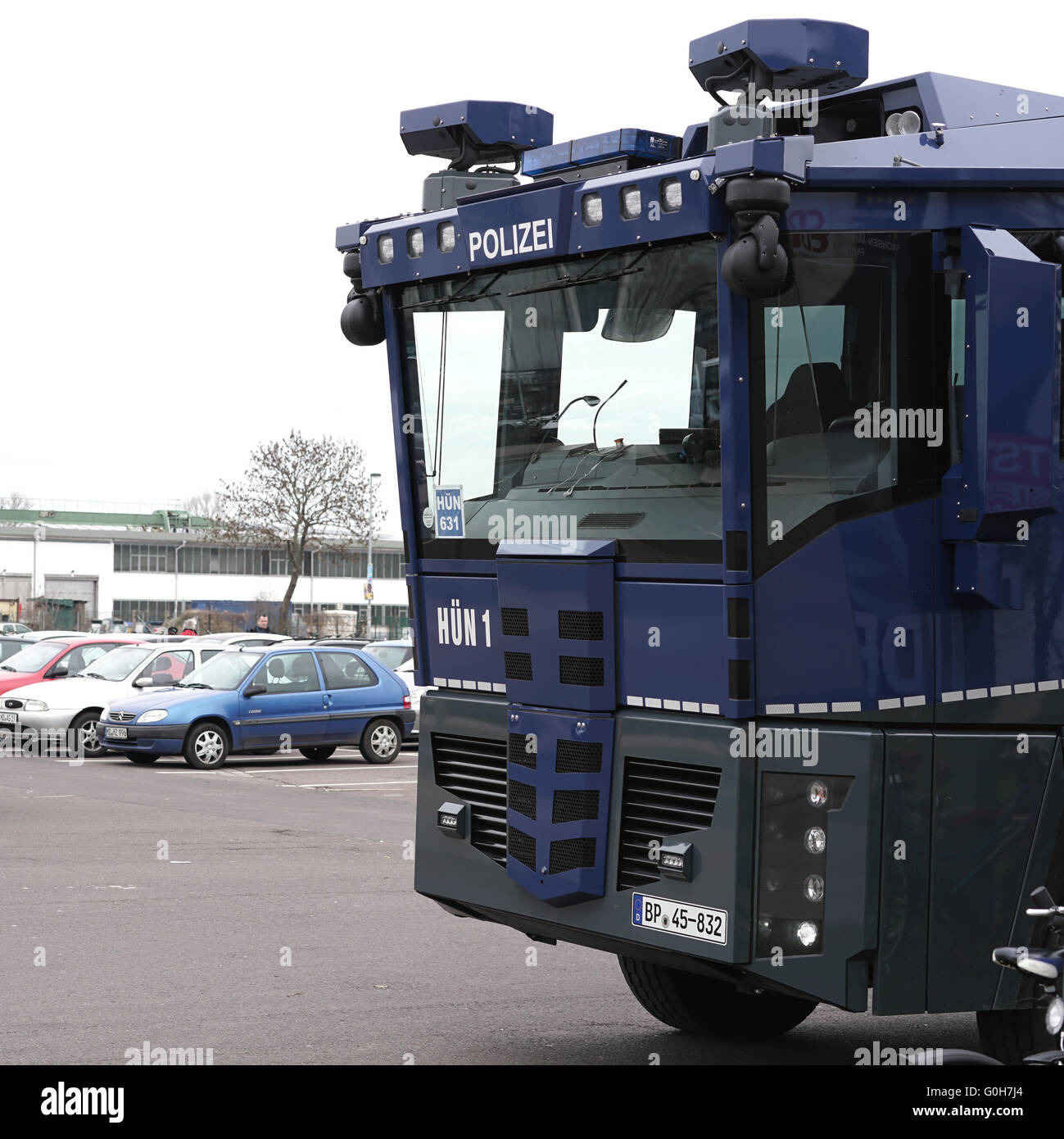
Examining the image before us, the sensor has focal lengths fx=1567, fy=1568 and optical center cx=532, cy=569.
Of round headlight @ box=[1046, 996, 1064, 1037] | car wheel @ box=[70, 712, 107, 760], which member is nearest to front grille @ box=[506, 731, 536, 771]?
round headlight @ box=[1046, 996, 1064, 1037]

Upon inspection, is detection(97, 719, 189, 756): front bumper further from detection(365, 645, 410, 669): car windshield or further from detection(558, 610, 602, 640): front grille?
detection(558, 610, 602, 640): front grille

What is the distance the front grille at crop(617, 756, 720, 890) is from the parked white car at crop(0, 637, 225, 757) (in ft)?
56.5

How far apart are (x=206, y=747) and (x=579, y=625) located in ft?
51.7

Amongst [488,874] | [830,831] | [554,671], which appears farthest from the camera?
[488,874]

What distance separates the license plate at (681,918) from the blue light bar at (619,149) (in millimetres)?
2708

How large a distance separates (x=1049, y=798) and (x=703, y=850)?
48.7 inches

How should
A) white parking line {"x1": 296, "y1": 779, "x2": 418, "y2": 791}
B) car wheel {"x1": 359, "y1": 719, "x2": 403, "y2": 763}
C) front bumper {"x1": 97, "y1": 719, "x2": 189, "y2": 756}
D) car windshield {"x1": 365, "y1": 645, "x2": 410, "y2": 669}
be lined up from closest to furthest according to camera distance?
1. white parking line {"x1": 296, "y1": 779, "x2": 418, "y2": 791}
2. front bumper {"x1": 97, "y1": 719, "x2": 189, "y2": 756}
3. car wheel {"x1": 359, "y1": 719, "x2": 403, "y2": 763}
4. car windshield {"x1": 365, "y1": 645, "x2": 410, "y2": 669}

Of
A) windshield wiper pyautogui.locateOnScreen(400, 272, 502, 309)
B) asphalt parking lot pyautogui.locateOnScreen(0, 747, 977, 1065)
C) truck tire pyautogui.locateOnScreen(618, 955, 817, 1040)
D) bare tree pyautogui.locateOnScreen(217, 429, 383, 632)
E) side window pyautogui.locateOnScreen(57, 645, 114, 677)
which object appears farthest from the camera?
bare tree pyautogui.locateOnScreen(217, 429, 383, 632)

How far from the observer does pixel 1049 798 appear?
5.51 meters

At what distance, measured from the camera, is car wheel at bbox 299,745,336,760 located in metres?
22.5

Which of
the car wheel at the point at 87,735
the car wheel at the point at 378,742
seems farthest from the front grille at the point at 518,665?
the car wheel at the point at 87,735

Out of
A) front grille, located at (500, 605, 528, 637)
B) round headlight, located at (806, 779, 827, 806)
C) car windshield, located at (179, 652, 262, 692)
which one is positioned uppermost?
front grille, located at (500, 605, 528, 637)
